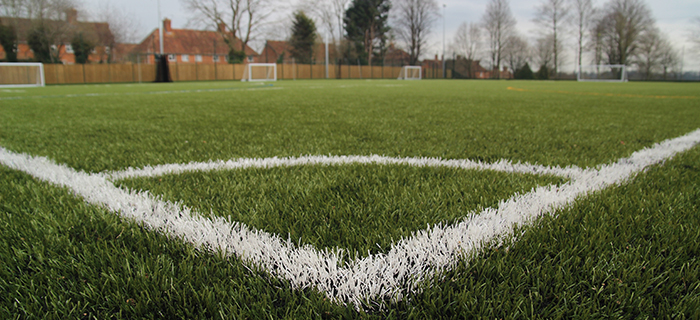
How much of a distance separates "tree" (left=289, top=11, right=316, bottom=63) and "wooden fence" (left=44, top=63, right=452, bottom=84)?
459 centimetres

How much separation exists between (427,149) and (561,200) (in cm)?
100

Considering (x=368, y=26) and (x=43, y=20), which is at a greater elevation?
(x=368, y=26)

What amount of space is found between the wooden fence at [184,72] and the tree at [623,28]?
2091 centimetres

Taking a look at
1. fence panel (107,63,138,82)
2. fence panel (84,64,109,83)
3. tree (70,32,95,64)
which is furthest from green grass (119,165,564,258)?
tree (70,32,95,64)

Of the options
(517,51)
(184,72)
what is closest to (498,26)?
(517,51)

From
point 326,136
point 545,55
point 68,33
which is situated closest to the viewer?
point 326,136

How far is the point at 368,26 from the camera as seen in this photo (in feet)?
140

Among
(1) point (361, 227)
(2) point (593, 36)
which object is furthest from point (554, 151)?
(2) point (593, 36)

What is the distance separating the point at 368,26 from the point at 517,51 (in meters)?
16.7

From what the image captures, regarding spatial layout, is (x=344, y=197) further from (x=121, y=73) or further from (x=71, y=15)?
(x=71, y=15)

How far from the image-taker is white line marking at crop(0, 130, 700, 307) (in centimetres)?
77

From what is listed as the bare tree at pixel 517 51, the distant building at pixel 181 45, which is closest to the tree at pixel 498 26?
the bare tree at pixel 517 51

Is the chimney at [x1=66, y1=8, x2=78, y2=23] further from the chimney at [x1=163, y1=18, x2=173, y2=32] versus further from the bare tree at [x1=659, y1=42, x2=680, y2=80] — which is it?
the bare tree at [x1=659, y1=42, x2=680, y2=80]

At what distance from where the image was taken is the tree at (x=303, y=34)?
121ft
